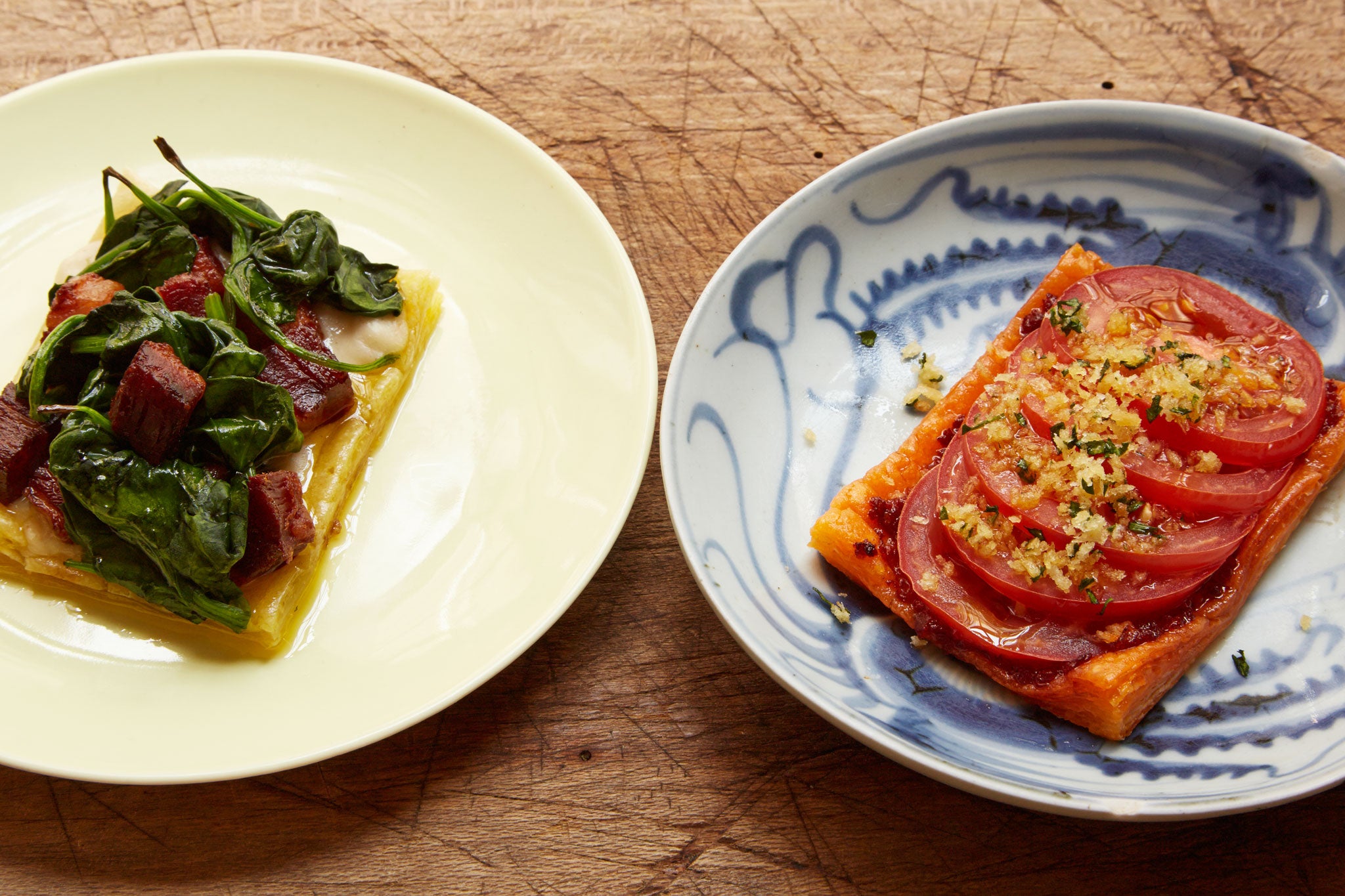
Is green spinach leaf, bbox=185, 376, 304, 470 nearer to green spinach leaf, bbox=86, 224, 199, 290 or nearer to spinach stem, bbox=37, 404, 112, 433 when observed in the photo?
spinach stem, bbox=37, 404, 112, 433

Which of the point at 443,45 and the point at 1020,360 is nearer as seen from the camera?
the point at 1020,360

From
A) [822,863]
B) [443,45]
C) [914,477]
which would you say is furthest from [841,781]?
[443,45]

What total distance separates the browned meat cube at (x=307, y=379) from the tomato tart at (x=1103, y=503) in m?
1.55

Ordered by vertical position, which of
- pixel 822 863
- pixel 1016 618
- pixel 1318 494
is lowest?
pixel 822 863

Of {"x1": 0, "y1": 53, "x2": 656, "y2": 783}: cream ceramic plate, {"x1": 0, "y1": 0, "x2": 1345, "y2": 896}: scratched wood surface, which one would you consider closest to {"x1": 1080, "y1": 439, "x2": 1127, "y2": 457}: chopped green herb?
{"x1": 0, "y1": 0, "x2": 1345, "y2": 896}: scratched wood surface

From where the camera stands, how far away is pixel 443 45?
148 inches

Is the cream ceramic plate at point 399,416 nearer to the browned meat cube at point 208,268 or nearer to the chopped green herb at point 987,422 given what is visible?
the browned meat cube at point 208,268

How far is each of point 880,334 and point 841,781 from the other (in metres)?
1.48

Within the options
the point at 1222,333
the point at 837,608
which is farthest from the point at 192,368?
the point at 1222,333

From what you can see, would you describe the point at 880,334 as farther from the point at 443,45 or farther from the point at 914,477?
the point at 443,45

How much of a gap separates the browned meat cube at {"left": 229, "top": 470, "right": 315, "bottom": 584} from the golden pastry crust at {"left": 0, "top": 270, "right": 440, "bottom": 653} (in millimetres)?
71

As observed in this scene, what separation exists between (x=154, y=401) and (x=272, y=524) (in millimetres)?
459

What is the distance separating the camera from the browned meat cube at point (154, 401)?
8.52 feet

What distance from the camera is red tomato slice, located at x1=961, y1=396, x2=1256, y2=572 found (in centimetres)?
256
